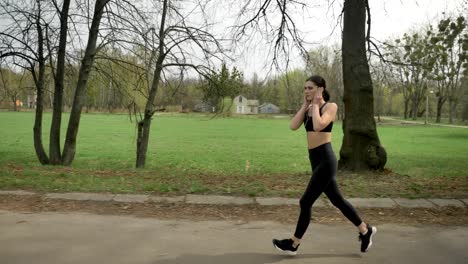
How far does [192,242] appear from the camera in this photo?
4.88 meters

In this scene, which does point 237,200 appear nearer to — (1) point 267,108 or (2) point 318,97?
(2) point 318,97

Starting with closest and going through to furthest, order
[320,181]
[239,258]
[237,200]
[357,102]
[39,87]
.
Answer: [239,258], [320,181], [237,200], [357,102], [39,87]

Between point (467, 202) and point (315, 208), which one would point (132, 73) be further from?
point (467, 202)

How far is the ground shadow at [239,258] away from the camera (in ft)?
14.1

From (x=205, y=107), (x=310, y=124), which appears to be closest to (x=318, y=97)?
(x=310, y=124)

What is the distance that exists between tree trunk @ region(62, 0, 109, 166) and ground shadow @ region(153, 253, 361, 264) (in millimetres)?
11248

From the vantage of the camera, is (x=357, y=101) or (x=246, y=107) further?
(x=246, y=107)

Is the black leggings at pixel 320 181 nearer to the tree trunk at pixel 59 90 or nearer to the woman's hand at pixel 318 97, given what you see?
the woman's hand at pixel 318 97

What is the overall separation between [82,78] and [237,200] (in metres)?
9.61

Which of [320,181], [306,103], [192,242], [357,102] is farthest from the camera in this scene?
[357,102]

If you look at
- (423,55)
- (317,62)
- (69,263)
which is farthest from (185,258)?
(423,55)

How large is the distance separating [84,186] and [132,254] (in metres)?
3.29

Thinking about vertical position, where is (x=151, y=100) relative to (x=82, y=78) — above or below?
below

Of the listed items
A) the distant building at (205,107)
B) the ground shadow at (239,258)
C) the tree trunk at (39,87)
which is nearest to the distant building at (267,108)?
the distant building at (205,107)
